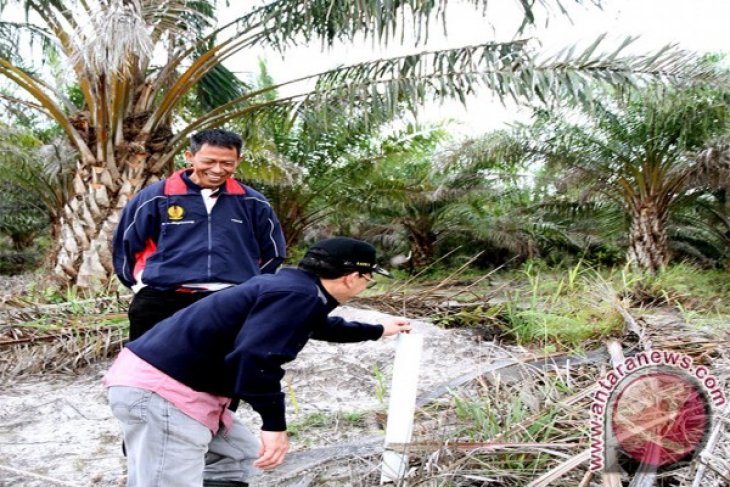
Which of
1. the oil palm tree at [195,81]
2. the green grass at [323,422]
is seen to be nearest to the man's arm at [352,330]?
the green grass at [323,422]

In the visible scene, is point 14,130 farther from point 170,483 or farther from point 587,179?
point 170,483

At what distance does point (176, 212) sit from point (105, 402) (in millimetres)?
1942

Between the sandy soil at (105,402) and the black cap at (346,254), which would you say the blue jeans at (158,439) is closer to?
the black cap at (346,254)

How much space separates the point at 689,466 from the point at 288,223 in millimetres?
9792

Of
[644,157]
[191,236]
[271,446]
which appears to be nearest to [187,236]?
[191,236]

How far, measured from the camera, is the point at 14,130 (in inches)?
430

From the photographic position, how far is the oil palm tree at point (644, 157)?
316 inches

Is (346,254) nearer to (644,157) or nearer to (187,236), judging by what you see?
(187,236)

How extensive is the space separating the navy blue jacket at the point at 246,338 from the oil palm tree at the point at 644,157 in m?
6.77

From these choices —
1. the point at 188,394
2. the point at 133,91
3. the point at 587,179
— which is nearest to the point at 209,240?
the point at 188,394

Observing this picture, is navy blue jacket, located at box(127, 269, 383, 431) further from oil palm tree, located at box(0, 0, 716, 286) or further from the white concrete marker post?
oil palm tree, located at box(0, 0, 716, 286)

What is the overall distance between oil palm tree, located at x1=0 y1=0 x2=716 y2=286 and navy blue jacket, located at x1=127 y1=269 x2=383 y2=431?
387 centimetres

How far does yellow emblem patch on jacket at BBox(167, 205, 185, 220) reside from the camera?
8.48ft

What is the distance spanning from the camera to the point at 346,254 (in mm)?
1777
